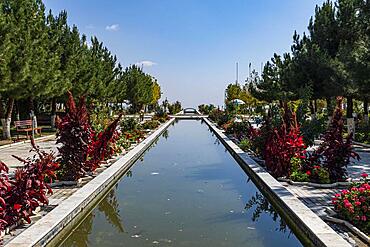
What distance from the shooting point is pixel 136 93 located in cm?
4550

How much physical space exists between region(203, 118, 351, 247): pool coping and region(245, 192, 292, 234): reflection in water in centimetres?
14

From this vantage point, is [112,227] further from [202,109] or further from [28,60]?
[202,109]

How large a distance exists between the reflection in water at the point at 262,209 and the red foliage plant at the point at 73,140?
377 cm

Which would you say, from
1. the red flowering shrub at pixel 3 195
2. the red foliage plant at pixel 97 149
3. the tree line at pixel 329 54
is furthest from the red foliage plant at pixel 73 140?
the tree line at pixel 329 54

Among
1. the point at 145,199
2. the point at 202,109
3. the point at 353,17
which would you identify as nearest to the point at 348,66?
the point at 353,17

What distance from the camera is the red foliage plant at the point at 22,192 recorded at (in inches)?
216

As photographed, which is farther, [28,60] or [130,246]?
[28,60]

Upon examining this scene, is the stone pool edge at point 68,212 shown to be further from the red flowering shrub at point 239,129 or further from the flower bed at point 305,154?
the red flowering shrub at point 239,129

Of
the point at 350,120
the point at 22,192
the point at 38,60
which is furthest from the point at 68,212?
the point at 350,120

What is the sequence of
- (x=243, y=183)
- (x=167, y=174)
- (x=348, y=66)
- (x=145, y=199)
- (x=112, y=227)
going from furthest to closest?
(x=348, y=66)
(x=167, y=174)
(x=243, y=183)
(x=145, y=199)
(x=112, y=227)

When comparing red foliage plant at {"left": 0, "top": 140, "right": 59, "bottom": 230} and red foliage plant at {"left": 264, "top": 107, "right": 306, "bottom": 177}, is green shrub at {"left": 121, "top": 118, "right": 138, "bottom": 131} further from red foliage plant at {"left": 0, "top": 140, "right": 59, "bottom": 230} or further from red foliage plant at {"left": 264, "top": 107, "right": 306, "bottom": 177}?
red foliage plant at {"left": 0, "top": 140, "right": 59, "bottom": 230}

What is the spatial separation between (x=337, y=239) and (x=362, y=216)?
3.04 ft

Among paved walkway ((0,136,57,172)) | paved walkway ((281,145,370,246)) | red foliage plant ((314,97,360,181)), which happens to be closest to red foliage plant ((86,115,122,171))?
paved walkway ((0,136,57,172))

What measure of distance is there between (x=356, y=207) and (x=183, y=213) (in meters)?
3.05
